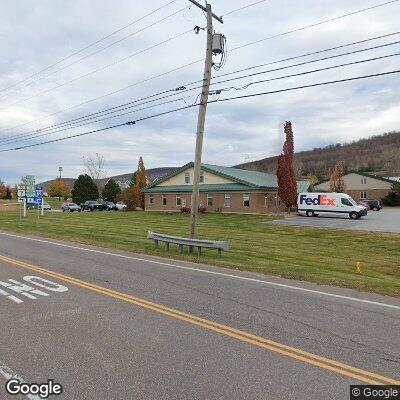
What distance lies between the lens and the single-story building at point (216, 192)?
44.5 meters

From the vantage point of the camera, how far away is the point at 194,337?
6.49m

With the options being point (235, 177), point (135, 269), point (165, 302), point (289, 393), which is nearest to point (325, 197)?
point (235, 177)

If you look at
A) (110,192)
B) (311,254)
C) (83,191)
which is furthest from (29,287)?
(110,192)

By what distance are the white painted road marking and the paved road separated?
3 cm

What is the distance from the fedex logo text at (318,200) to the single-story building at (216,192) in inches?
189

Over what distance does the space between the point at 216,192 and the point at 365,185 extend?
145ft

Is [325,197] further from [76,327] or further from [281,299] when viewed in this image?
[76,327]

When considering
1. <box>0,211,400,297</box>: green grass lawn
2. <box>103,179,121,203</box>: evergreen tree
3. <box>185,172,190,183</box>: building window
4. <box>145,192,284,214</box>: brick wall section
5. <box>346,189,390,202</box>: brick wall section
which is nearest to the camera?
<box>0,211,400,297</box>: green grass lawn

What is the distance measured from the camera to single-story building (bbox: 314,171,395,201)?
249 feet

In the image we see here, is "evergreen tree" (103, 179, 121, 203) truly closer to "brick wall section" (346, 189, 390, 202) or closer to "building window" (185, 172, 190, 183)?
"building window" (185, 172, 190, 183)

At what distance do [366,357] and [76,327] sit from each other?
15.9 ft

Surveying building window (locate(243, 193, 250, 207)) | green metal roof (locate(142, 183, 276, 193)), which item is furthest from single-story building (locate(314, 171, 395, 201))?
building window (locate(243, 193, 250, 207))

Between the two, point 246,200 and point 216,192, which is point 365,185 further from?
point 216,192

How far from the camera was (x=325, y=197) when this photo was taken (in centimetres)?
4012
